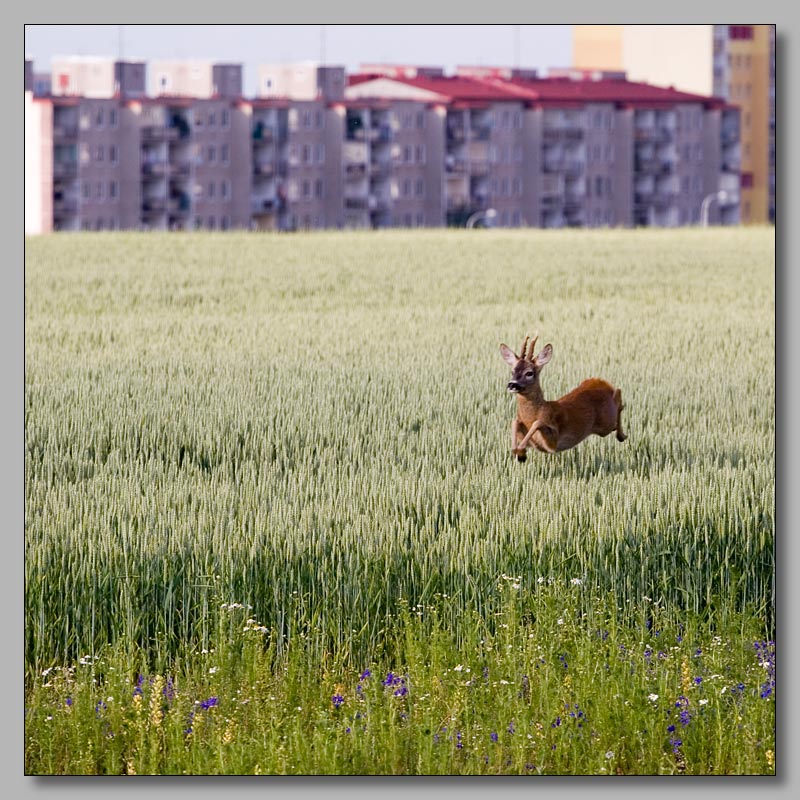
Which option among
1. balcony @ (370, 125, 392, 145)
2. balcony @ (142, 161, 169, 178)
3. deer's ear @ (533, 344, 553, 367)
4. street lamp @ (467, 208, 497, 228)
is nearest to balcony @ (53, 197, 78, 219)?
balcony @ (142, 161, 169, 178)

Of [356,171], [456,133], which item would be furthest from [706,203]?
[356,171]

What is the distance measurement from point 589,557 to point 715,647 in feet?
1.68

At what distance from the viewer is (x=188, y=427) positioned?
6.23 meters

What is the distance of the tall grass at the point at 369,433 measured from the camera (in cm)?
532

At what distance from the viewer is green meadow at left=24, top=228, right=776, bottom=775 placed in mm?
5039

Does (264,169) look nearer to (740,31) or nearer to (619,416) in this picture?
(619,416)

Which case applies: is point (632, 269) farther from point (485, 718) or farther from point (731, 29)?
point (485, 718)

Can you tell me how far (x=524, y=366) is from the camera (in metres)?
6.01

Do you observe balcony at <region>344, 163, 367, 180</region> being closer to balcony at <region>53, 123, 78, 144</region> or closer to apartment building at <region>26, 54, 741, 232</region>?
apartment building at <region>26, 54, 741, 232</region>

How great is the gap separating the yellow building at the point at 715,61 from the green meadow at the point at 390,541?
14.4 inches

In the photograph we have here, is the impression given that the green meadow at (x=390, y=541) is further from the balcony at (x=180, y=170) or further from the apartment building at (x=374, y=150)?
the balcony at (x=180, y=170)

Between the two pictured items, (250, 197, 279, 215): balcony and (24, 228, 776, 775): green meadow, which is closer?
(24, 228, 776, 775): green meadow

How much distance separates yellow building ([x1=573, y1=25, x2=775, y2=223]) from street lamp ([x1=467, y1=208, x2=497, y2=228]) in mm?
1017
